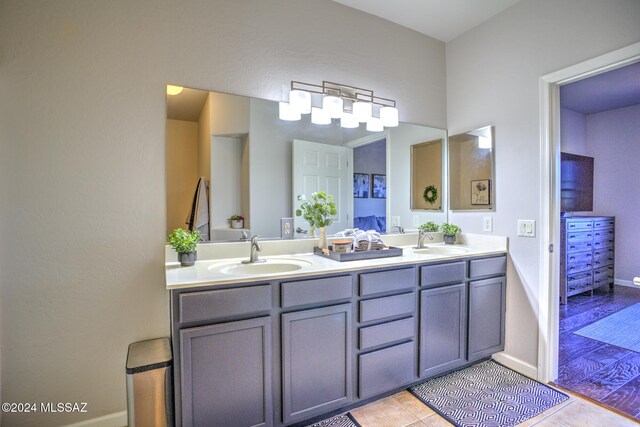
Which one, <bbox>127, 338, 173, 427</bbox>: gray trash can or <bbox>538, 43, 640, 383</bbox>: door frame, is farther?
<bbox>538, 43, 640, 383</bbox>: door frame

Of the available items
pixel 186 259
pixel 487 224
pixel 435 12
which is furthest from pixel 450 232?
pixel 186 259

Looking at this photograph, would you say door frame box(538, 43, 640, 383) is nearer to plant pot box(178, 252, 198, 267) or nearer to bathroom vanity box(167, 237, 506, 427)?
bathroom vanity box(167, 237, 506, 427)

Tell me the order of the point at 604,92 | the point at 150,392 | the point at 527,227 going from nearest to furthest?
the point at 150,392
the point at 527,227
the point at 604,92

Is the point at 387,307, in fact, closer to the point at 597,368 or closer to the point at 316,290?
the point at 316,290

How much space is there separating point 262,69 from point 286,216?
0.95m

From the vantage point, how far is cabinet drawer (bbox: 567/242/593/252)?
3827 millimetres

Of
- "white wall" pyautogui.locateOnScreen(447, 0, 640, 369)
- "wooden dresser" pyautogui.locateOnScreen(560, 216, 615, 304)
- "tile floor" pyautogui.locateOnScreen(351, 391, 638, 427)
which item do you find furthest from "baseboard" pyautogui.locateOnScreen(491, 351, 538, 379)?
"wooden dresser" pyautogui.locateOnScreen(560, 216, 615, 304)

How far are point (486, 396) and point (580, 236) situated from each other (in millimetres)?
3033

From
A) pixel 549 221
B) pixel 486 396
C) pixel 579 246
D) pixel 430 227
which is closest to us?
pixel 486 396

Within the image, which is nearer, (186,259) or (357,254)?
(186,259)

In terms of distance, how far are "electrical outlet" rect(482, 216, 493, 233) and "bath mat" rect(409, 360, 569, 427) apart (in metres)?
1.01

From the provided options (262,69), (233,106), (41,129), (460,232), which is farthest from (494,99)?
(41,129)

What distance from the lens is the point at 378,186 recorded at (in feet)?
8.52

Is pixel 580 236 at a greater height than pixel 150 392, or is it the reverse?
pixel 580 236
